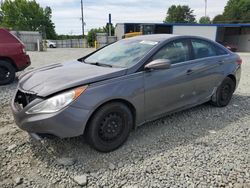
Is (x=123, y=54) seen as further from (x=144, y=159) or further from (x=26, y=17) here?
(x=26, y=17)

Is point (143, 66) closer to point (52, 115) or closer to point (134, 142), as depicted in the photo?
point (134, 142)

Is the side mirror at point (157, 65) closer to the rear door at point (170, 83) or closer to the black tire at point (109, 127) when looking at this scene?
the rear door at point (170, 83)

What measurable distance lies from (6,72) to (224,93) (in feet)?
19.4

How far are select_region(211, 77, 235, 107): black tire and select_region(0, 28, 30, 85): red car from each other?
18.2 ft

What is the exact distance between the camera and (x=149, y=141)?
11.4ft

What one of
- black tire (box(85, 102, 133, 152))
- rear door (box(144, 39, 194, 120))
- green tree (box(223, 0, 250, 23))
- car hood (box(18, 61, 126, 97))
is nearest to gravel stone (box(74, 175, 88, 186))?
black tire (box(85, 102, 133, 152))

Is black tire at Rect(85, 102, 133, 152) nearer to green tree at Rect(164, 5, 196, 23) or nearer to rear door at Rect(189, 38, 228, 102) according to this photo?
rear door at Rect(189, 38, 228, 102)

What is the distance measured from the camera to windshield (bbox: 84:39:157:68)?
3.55 meters

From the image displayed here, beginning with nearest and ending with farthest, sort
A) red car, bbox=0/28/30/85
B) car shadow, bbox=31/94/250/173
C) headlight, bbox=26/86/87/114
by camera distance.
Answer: headlight, bbox=26/86/87/114
car shadow, bbox=31/94/250/173
red car, bbox=0/28/30/85

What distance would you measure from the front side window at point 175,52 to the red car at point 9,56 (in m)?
4.98

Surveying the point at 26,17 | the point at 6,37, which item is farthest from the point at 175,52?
the point at 26,17

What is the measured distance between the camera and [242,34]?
36656 mm

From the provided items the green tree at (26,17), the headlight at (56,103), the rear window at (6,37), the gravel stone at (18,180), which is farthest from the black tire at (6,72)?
the green tree at (26,17)

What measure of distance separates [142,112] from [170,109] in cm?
65
